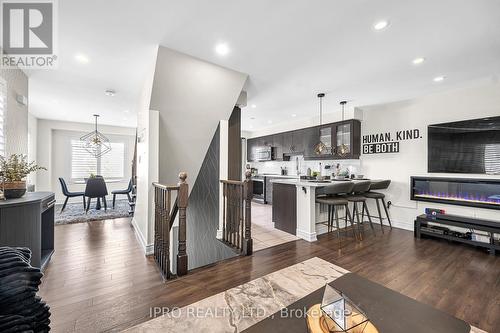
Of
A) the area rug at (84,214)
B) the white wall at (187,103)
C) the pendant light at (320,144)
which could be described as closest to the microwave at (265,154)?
the pendant light at (320,144)

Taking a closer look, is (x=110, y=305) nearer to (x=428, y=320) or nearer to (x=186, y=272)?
(x=186, y=272)

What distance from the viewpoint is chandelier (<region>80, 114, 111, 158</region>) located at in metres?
7.12

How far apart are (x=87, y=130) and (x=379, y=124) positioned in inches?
346

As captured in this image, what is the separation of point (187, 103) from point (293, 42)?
1688mm

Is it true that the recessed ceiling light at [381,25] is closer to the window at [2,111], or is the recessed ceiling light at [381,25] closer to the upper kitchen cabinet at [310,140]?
the upper kitchen cabinet at [310,140]

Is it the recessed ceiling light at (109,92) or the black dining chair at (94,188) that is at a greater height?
the recessed ceiling light at (109,92)

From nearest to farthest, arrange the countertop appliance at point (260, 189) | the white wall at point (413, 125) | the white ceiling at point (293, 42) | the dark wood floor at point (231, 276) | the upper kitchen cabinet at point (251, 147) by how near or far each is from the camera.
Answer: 1. the dark wood floor at point (231, 276)
2. the white ceiling at point (293, 42)
3. the white wall at point (413, 125)
4. the countertop appliance at point (260, 189)
5. the upper kitchen cabinet at point (251, 147)

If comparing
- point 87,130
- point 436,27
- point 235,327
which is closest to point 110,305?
point 235,327

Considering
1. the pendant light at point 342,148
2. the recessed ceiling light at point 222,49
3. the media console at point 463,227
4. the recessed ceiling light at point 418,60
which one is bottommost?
the media console at point 463,227

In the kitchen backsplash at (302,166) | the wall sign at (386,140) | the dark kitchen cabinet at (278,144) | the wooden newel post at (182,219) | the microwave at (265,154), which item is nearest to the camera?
the wooden newel post at (182,219)

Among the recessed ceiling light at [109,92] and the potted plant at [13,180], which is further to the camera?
the recessed ceiling light at [109,92]

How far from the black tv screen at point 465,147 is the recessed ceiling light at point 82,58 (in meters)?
5.79

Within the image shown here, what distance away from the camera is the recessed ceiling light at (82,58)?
280 cm

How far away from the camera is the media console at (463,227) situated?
3.10m
